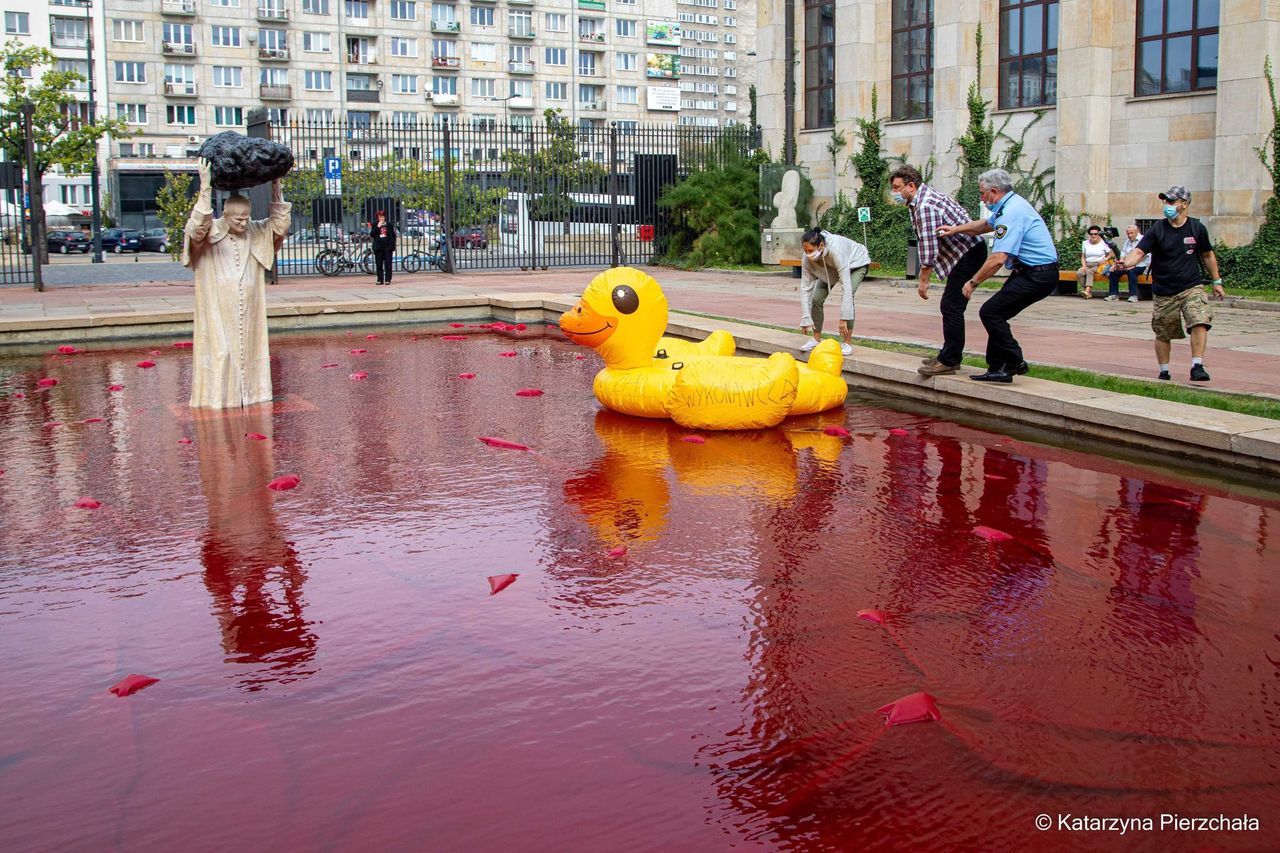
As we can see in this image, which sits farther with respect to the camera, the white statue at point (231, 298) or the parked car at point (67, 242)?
the parked car at point (67, 242)

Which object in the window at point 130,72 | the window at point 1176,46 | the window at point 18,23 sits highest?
the window at point 18,23

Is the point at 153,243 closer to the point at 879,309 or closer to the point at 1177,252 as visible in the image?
the point at 879,309

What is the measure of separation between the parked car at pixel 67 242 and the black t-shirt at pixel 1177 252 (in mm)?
49088

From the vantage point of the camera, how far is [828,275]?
39.0 feet

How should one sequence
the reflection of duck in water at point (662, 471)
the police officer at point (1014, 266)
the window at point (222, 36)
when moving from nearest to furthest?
the reflection of duck in water at point (662, 471)
the police officer at point (1014, 266)
the window at point (222, 36)

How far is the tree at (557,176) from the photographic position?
2848 centimetres

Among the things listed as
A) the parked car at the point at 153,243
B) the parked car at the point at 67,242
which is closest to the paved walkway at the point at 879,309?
the parked car at the point at 67,242

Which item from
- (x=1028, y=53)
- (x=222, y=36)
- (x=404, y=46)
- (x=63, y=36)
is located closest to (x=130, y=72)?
(x=222, y=36)

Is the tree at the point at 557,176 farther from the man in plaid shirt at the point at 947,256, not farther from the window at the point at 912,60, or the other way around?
the man in plaid shirt at the point at 947,256

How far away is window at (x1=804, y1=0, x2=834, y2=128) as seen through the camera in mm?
28312

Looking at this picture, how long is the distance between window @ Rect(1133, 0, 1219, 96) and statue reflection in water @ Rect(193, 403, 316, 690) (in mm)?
17521

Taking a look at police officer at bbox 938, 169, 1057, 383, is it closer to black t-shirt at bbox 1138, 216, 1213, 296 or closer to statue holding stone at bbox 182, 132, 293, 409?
black t-shirt at bbox 1138, 216, 1213, 296

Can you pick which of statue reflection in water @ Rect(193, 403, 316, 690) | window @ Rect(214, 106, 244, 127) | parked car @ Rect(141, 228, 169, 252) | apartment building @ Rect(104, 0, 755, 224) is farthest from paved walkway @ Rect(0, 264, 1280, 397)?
window @ Rect(214, 106, 244, 127)

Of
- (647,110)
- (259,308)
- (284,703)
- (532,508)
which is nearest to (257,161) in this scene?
(259,308)
